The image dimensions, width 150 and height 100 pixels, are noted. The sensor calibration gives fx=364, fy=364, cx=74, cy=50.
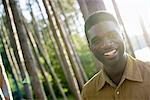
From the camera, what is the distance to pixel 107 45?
2123mm

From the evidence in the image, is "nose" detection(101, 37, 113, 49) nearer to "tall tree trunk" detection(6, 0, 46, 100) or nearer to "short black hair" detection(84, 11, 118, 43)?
"short black hair" detection(84, 11, 118, 43)

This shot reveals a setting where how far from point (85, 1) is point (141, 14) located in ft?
20.3

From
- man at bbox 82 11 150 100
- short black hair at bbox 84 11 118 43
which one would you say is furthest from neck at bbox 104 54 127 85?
short black hair at bbox 84 11 118 43

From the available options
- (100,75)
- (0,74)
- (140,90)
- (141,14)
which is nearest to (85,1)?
(0,74)

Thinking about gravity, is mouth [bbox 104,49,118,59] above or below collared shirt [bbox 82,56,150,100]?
above

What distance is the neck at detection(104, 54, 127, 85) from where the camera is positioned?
2.19 metres

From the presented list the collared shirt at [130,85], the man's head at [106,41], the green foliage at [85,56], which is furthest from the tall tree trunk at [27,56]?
the green foliage at [85,56]

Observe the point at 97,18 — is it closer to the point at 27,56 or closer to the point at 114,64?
the point at 114,64

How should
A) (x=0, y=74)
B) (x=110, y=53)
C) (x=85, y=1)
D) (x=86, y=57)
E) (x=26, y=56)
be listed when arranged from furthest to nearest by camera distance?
1. (x=86, y=57)
2. (x=26, y=56)
3. (x=85, y=1)
4. (x=0, y=74)
5. (x=110, y=53)

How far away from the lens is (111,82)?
226 centimetres

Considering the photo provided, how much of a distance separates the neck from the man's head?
3cm

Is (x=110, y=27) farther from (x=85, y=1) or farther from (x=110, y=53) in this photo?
(x=85, y=1)

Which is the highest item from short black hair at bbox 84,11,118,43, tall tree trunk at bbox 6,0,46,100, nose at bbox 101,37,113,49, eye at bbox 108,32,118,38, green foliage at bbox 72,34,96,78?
short black hair at bbox 84,11,118,43

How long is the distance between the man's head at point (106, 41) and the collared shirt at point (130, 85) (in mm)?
130
